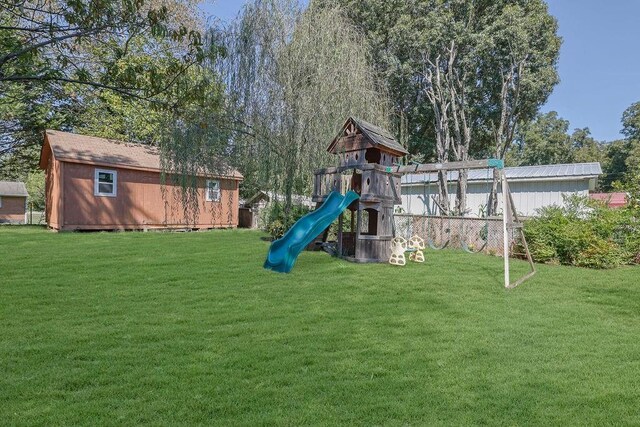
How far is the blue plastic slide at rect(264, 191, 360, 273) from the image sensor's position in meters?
7.33

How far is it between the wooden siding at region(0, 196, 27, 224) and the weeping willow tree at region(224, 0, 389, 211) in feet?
86.2

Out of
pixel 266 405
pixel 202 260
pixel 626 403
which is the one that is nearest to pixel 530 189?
pixel 202 260

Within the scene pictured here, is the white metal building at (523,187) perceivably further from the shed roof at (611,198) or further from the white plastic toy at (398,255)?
the white plastic toy at (398,255)

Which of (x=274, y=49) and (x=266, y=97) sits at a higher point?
(x=274, y=49)

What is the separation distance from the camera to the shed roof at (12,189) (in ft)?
95.9

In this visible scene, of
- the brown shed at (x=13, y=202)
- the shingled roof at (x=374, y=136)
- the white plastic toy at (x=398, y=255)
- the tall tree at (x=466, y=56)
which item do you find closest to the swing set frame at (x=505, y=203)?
the shingled roof at (x=374, y=136)

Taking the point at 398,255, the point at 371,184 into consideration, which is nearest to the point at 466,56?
the point at 371,184

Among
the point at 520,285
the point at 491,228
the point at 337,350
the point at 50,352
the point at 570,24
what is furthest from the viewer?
the point at 570,24

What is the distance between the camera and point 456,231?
1120 centimetres

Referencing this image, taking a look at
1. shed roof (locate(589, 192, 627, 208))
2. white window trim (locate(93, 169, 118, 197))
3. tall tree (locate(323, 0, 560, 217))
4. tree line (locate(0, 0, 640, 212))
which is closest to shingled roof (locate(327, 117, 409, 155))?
tree line (locate(0, 0, 640, 212))

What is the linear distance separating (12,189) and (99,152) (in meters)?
20.4

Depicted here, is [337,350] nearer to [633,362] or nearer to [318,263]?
[633,362]

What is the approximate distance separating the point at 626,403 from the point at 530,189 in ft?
39.6

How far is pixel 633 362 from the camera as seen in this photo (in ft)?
11.1
